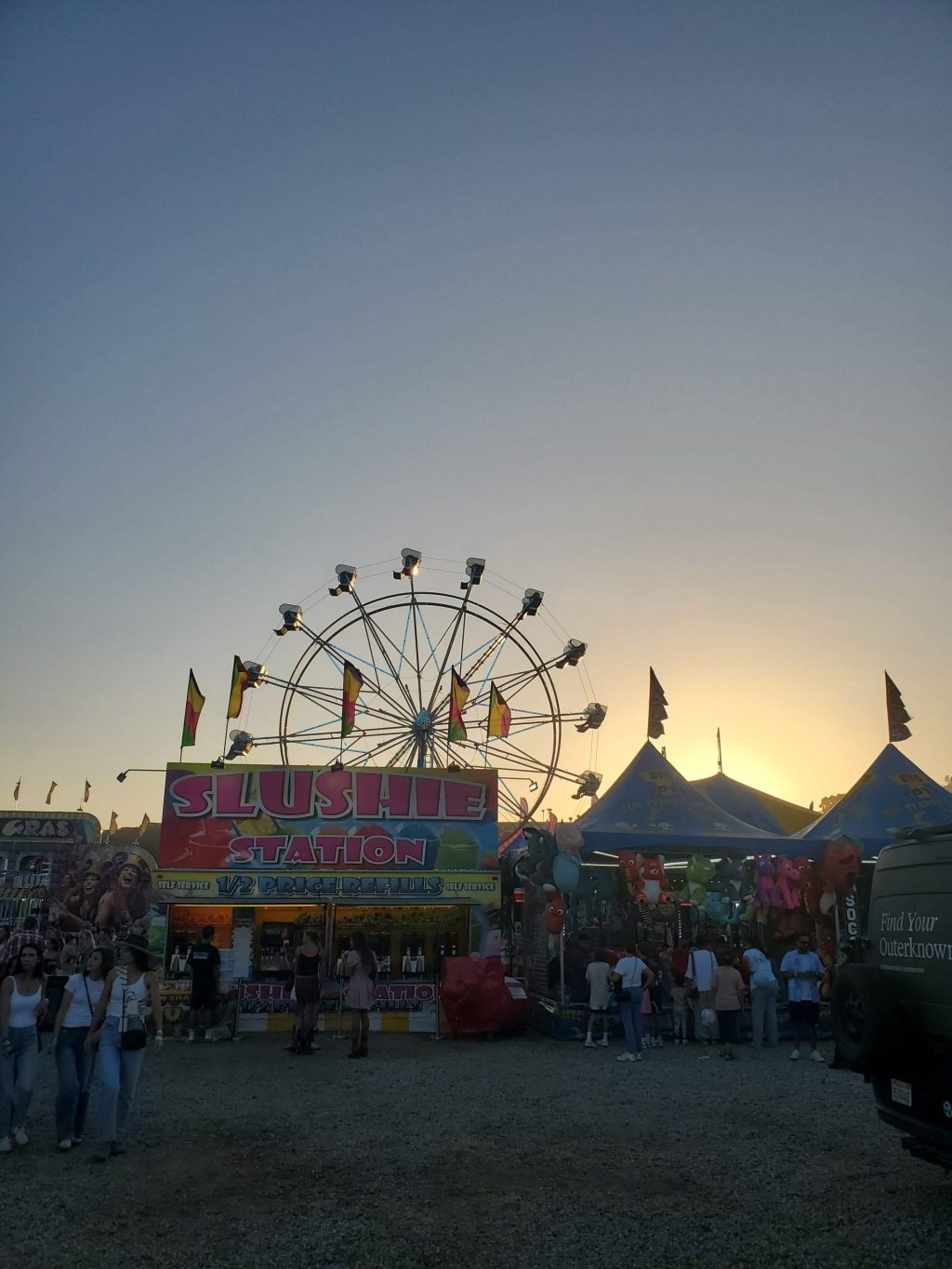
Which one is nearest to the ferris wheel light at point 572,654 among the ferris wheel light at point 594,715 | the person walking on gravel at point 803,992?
the ferris wheel light at point 594,715

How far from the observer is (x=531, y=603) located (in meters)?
22.5

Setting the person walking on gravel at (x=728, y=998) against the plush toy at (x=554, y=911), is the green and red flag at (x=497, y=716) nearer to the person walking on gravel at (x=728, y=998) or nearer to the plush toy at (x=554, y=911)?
the plush toy at (x=554, y=911)

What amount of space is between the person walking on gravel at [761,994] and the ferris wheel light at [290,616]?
41.2 feet

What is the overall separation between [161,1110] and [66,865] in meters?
14.0

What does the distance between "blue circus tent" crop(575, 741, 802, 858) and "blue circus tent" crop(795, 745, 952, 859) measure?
1.54 meters

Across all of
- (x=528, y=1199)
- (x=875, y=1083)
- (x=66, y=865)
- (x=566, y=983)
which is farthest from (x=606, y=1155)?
(x=66, y=865)

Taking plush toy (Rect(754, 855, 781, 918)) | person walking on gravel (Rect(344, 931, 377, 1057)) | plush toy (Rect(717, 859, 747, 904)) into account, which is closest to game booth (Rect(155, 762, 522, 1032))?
person walking on gravel (Rect(344, 931, 377, 1057))

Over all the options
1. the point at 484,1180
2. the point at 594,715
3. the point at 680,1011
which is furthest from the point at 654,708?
the point at 484,1180

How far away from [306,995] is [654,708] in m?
13.0

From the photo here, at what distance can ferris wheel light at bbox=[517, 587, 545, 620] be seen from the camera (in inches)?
887

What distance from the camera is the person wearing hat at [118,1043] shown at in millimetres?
7199

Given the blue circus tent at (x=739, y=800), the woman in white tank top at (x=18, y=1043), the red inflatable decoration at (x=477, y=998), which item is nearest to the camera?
the woman in white tank top at (x=18, y=1043)

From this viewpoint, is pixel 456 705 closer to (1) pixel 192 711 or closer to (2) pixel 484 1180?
(1) pixel 192 711

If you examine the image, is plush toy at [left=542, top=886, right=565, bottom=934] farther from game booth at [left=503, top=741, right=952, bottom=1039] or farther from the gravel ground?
the gravel ground
